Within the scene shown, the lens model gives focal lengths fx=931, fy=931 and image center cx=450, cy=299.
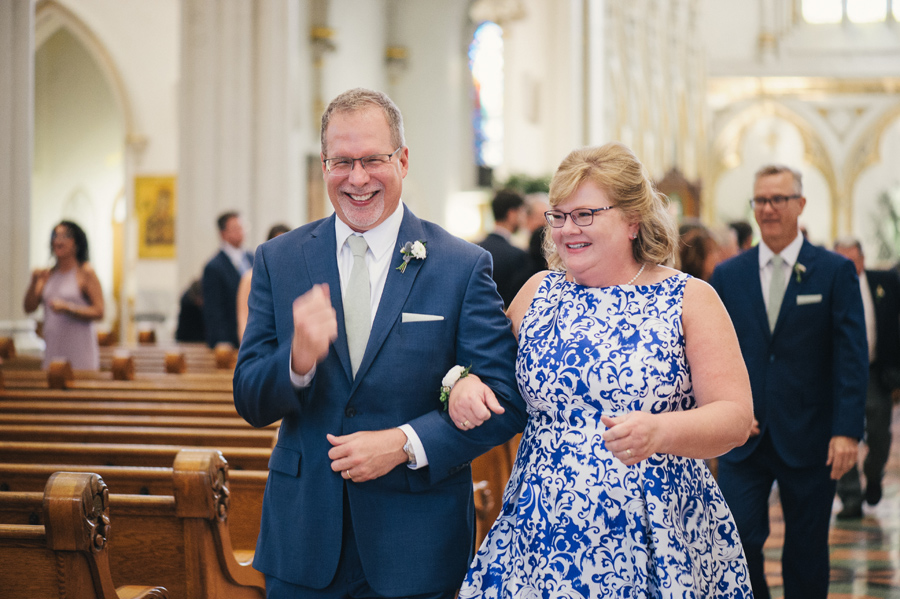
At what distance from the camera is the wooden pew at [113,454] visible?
3230 millimetres

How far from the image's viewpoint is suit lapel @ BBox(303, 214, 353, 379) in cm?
204

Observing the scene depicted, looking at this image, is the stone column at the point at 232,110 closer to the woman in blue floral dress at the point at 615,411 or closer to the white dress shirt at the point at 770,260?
the white dress shirt at the point at 770,260

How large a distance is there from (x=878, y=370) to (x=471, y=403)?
5590 millimetres

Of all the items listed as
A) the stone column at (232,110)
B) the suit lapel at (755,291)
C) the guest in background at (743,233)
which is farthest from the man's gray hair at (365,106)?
the stone column at (232,110)

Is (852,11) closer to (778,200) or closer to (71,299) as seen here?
(71,299)

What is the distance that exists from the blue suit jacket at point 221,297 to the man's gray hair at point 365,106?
5.15m

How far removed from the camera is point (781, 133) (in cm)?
2350

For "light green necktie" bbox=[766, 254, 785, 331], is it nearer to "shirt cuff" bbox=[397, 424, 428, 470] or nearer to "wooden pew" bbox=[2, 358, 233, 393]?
"shirt cuff" bbox=[397, 424, 428, 470]

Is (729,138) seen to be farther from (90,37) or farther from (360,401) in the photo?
(360,401)

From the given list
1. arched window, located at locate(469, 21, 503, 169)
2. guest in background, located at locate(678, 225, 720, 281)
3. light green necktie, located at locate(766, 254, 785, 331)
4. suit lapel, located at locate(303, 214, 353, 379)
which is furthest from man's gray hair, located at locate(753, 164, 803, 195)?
arched window, located at locate(469, 21, 503, 169)

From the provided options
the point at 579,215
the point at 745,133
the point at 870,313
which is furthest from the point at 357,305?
the point at 745,133

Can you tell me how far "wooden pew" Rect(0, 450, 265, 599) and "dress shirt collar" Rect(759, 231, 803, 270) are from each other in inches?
86.8

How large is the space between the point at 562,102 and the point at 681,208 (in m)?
3.48

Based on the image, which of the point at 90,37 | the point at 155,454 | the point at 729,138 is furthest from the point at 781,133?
the point at 155,454
